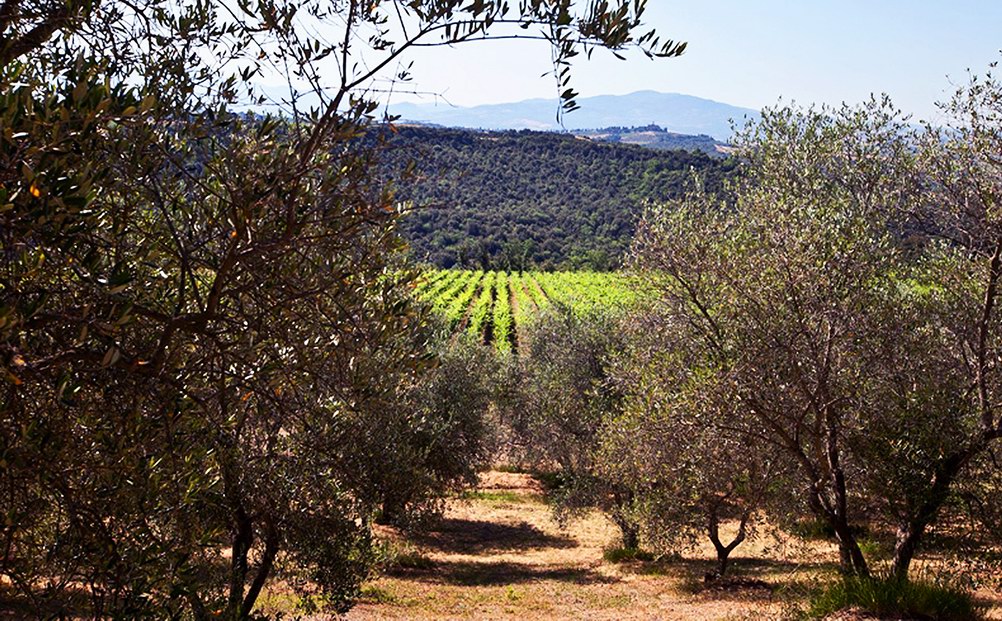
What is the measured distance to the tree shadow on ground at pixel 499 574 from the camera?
66.3ft

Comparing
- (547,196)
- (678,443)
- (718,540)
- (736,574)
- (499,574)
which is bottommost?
(499,574)

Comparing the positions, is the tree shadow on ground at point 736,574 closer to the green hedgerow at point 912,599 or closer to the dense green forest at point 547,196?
the green hedgerow at point 912,599

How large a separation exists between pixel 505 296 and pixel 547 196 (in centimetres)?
4434

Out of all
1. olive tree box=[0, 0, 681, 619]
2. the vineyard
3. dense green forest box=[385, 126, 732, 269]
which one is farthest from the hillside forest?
dense green forest box=[385, 126, 732, 269]

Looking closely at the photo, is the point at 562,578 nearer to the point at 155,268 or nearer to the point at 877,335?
the point at 877,335

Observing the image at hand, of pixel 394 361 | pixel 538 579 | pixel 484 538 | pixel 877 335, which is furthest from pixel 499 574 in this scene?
pixel 394 361

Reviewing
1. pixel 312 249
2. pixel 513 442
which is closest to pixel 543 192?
pixel 513 442

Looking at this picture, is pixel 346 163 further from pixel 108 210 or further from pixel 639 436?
pixel 639 436

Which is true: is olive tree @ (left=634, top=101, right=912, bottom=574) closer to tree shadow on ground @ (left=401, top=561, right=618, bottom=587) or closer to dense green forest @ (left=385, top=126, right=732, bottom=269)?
tree shadow on ground @ (left=401, top=561, right=618, bottom=587)

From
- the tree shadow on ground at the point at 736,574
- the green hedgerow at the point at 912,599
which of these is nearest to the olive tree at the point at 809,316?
the green hedgerow at the point at 912,599

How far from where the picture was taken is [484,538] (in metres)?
26.2

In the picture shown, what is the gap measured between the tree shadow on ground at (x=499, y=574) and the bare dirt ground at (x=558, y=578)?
1.0 inches

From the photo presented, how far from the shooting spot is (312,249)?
5070mm

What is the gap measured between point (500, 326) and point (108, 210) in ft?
170
